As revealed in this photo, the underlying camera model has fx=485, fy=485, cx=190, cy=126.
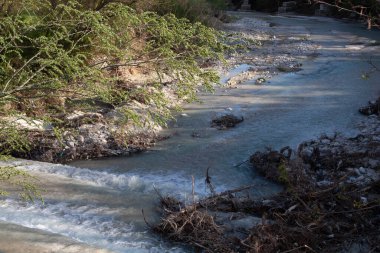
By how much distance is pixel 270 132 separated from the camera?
356 inches

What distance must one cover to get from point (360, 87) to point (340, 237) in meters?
7.58

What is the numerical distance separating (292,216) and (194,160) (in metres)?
2.84

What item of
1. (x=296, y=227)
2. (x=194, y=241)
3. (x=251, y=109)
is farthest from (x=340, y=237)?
(x=251, y=109)

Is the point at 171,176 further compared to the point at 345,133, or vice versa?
the point at 345,133

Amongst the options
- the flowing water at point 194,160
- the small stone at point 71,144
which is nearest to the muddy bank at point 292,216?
the flowing water at point 194,160

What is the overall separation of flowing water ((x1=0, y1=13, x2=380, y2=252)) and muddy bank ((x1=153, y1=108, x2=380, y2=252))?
0.29 m

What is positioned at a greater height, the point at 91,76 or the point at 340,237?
the point at 91,76

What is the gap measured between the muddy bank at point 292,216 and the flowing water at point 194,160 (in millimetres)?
295

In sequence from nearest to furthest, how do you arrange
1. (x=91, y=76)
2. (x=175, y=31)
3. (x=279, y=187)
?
(x=91, y=76)
(x=175, y=31)
(x=279, y=187)

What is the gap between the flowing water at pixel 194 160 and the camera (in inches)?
211

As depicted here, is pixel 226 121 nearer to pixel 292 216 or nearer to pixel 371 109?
pixel 371 109

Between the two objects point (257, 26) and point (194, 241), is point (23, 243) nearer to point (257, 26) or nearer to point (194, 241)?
point (194, 241)

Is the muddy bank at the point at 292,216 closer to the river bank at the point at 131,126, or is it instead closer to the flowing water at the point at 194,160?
the flowing water at the point at 194,160

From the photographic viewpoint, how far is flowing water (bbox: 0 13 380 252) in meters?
5.35
